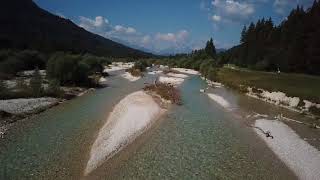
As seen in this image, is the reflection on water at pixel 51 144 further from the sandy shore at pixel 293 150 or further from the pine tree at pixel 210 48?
the pine tree at pixel 210 48

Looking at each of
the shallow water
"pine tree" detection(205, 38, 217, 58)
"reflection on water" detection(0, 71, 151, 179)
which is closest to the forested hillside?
"pine tree" detection(205, 38, 217, 58)

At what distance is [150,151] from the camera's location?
29766mm

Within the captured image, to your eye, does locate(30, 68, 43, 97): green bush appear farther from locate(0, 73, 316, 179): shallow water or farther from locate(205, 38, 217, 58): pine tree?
locate(205, 38, 217, 58): pine tree

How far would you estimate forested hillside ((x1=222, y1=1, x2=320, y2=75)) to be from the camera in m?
85.1

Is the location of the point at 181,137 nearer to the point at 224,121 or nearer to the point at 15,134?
the point at 224,121

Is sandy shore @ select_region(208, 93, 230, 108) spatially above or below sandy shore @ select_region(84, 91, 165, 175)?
below

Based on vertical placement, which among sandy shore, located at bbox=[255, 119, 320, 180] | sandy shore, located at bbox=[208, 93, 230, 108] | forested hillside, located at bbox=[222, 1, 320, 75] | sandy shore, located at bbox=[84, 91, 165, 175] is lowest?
sandy shore, located at bbox=[208, 93, 230, 108]

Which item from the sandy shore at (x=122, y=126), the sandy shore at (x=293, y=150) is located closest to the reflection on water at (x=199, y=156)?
the sandy shore at (x=293, y=150)

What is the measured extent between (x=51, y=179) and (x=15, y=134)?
11.6 meters

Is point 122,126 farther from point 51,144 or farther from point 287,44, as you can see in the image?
point 287,44

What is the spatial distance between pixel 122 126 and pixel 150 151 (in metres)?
8.08

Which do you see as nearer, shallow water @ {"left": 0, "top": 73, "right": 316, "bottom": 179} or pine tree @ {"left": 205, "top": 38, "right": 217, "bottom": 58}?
shallow water @ {"left": 0, "top": 73, "right": 316, "bottom": 179}

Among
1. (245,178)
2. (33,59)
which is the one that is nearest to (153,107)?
(245,178)

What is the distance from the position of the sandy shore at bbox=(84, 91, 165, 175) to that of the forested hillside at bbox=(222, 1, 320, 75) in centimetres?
4450
